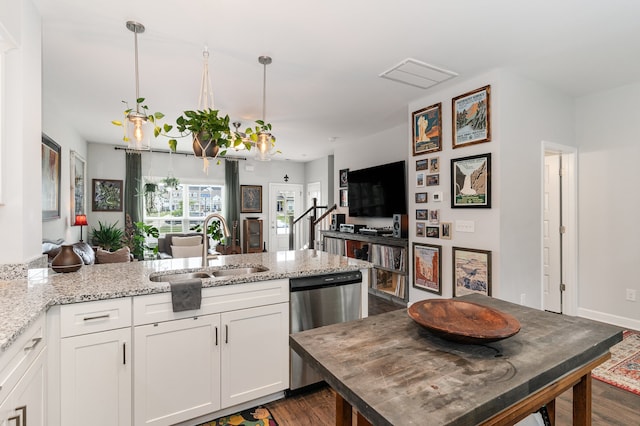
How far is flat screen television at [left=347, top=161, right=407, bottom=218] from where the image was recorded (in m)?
4.86

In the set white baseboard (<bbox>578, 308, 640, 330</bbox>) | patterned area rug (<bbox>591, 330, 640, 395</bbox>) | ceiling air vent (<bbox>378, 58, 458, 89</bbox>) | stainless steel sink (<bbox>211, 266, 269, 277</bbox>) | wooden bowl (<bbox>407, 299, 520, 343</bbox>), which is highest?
ceiling air vent (<bbox>378, 58, 458, 89</bbox>)

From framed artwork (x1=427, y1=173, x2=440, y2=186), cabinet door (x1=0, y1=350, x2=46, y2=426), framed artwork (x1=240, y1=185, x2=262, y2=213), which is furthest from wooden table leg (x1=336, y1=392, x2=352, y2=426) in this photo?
framed artwork (x1=240, y1=185, x2=262, y2=213)

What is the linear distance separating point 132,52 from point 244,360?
2695 millimetres

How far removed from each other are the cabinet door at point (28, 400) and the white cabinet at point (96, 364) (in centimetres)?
11

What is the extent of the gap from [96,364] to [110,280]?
0.47m

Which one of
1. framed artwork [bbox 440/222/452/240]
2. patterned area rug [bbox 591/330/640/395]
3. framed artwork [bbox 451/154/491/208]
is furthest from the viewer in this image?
framed artwork [bbox 440/222/452/240]

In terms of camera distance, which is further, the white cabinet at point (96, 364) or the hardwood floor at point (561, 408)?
the hardwood floor at point (561, 408)

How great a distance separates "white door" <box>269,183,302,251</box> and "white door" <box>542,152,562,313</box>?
548 cm

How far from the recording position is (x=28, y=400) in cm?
133

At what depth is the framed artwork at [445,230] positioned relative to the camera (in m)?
3.54

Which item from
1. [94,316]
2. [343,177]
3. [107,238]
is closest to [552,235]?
[343,177]

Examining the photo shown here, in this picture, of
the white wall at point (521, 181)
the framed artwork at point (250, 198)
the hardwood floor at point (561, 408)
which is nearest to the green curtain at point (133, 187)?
the framed artwork at point (250, 198)

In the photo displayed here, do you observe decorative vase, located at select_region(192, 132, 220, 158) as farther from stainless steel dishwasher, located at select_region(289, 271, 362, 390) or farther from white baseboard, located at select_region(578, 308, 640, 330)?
white baseboard, located at select_region(578, 308, 640, 330)

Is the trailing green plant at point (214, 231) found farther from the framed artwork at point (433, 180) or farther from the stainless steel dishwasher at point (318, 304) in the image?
the stainless steel dishwasher at point (318, 304)
